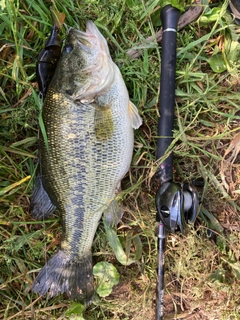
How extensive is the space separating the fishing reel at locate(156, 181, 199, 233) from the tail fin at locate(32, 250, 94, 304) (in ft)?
1.97

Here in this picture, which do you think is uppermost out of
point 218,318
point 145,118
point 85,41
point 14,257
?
point 85,41

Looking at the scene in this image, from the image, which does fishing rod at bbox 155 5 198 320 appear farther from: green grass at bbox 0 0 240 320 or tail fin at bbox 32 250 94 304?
tail fin at bbox 32 250 94 304

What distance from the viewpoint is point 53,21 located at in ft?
6.91

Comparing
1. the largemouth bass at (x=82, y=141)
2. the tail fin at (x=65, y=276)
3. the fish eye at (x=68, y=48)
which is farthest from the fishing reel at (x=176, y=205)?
the fish eye at (x=68, y=48)

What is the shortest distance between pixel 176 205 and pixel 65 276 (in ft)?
2.81

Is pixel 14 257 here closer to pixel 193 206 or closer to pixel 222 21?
pixel 193 206

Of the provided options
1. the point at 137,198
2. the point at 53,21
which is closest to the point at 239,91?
the point at 137,198

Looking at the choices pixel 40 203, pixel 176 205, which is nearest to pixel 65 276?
pixel 40 203

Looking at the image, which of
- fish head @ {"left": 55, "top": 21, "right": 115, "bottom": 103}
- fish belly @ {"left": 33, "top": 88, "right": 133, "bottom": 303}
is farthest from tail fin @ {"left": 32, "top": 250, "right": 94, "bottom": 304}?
fish head @ {"left": 55, "top": 21, "right": 115, "bottom": 103}

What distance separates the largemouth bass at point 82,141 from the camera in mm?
1931

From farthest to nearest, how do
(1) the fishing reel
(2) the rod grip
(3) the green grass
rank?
(3) the green grass, (2) the rod grip, (1) the fishing reel

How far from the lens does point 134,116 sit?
207cm

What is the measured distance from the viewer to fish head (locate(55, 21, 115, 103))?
1.92 metres

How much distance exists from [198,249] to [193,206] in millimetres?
425
